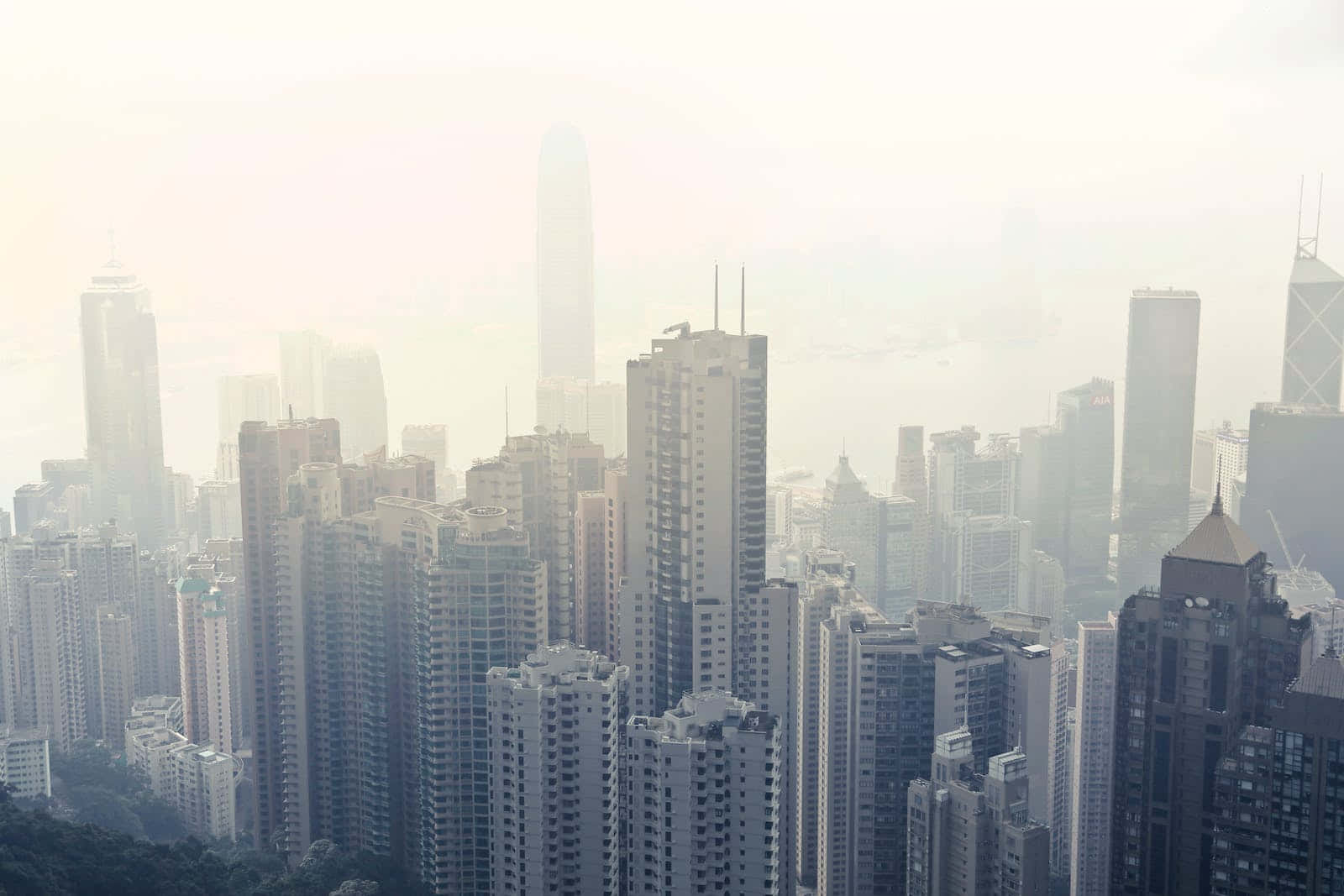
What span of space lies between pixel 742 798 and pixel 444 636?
1651 mm

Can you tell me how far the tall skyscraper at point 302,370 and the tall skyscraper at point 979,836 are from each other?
13.7 feet

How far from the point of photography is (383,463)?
7.00 meters

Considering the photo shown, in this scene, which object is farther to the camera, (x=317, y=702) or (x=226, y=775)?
(x=226, y=775)

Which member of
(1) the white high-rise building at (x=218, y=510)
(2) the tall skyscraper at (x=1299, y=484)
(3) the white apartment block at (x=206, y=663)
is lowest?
(3) the white apartment block at (x=206, y=663)

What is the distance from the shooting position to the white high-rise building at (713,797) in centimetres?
414

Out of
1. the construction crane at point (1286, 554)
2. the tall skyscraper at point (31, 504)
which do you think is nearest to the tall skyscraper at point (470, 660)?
the construction crane at point (1286, 554)

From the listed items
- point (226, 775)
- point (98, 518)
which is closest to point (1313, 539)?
point (226, 775)

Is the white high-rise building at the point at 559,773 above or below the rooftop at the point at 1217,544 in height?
below

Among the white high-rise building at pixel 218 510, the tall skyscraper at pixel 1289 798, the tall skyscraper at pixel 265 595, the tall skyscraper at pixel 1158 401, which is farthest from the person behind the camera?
the white high-rise building at pixel 218 510

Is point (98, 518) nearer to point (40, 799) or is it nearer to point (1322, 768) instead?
point (40, 799)

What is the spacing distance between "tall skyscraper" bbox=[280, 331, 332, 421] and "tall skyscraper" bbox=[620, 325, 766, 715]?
8.57 feet

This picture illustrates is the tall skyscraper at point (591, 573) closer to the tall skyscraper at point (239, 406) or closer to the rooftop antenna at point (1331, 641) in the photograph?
the tall skyscraper at point (239, 406)

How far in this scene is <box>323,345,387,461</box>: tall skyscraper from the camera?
773cm

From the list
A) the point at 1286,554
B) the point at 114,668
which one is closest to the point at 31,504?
the point at 114,668
